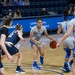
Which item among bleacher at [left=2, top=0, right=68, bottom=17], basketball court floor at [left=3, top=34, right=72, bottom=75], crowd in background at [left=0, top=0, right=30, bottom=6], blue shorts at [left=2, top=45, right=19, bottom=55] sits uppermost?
crowd in background at [left=0, top=0, right=30, bottom=6]

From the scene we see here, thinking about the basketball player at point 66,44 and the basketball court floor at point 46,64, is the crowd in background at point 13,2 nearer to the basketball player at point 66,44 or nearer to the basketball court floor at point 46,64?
the basketball court floor at point 46,64

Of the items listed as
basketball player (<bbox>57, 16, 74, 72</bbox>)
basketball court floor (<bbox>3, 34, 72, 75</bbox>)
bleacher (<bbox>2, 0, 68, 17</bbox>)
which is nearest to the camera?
basketball player (<bbox>57, 16, 74, 72</bbox>)

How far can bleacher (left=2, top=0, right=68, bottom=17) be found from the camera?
2097cm

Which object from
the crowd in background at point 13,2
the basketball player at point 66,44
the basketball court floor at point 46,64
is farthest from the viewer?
the crowd in background at point 13,2

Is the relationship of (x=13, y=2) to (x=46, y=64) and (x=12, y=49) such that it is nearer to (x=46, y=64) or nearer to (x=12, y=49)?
(x=46, y=64)

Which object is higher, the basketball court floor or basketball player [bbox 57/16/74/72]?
basketball player [bbox 57/16/74/72]

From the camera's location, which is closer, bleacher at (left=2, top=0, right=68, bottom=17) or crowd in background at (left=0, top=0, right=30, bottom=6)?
crowd in background at (left=0, top=0, right=30, bottom=6)

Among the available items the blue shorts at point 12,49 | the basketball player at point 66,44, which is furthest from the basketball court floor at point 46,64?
the blue shorts at point 12,49

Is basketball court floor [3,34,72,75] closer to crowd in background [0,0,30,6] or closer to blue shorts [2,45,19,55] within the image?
blue shorts [2,45,19,55]

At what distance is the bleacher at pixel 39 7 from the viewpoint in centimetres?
2097

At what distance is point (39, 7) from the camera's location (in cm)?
2244

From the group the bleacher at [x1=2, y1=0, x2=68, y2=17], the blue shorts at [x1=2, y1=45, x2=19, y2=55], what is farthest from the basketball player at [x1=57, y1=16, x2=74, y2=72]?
the bleacher at [x1=2, y1=0, x2=68, y2=17]

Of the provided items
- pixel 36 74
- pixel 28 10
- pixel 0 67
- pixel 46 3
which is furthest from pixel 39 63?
pixel 46 3

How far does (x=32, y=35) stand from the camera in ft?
31.6
